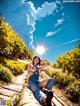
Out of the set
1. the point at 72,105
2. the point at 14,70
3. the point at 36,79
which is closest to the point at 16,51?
the point at 14,70

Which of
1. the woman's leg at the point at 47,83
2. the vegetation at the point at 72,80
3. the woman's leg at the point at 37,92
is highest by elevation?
the vegetation at the point at 72,80

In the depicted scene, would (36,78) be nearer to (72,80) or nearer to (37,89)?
(37,89)

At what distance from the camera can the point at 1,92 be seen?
7277 millimetres

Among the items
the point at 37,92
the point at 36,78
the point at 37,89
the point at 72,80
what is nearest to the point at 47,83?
the point at 36,78

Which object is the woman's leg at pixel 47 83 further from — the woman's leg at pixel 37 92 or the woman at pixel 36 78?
the woman's leg at pixel 37 92

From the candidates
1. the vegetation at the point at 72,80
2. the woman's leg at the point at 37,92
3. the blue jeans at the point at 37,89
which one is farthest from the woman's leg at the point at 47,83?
the vegetation at the point at 72,80

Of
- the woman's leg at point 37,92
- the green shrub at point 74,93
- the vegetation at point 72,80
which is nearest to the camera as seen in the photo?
the woman's leg at point 37,92

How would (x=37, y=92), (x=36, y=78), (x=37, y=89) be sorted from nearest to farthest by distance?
(x=37, y=92)
(x=37, y=89)
(x=36, y=78)

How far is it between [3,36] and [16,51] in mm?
11020

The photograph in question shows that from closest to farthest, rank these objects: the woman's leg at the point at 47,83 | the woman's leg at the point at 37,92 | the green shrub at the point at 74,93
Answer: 1. the woman's leg at the point at 37,92
2. the woman's leg at the point at 47,83
3. the green shrub at the point at 74,93

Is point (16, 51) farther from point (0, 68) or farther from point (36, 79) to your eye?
point (36, 79)

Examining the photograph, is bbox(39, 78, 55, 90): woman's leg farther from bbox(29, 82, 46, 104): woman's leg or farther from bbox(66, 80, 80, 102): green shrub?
bbox(66, 80, 80, 102): green shrub

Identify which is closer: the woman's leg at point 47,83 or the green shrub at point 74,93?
the woman's leg at point 47,83

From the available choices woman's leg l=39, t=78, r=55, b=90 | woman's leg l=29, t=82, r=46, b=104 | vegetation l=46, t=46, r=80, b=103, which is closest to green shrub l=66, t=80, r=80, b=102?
vegetation l=46, t=46, r=80, b=103
